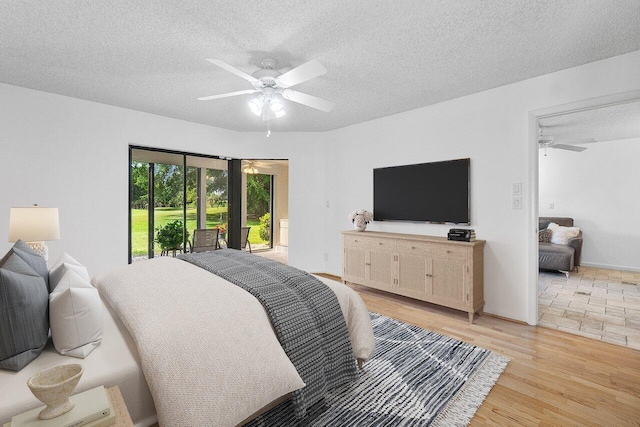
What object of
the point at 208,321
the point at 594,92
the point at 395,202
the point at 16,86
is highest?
the point at 16,86

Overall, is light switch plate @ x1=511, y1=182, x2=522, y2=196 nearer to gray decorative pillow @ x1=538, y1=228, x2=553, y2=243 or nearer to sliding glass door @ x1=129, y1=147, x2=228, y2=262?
gray decorative pillow @ x1=538, y1=228, x2=553, y2=243

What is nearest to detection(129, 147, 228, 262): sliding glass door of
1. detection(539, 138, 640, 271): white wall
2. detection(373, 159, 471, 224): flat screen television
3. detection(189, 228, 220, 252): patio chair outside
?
detection(189, 228, 220, 252): patio chair outside

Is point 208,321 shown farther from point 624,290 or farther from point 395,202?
point 624,290

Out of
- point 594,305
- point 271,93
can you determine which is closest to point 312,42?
point 271,93

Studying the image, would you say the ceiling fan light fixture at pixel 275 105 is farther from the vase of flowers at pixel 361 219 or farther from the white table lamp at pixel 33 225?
the white table lamp at pixel 33 225

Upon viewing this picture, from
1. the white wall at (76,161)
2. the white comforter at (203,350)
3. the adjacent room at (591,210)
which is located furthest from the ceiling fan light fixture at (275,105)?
the adjacent room at (591,210)

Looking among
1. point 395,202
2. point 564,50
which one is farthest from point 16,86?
point 564,50

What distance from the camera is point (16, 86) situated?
10.3ft

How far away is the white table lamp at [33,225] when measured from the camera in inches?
100

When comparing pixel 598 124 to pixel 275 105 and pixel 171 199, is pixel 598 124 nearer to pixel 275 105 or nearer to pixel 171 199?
pixel 275 105

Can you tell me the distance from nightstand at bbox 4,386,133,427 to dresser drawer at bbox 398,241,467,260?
300 cm

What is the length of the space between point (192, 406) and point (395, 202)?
3.47 meters

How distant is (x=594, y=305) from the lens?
3.60 m

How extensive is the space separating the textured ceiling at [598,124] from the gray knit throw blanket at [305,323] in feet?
11.2
